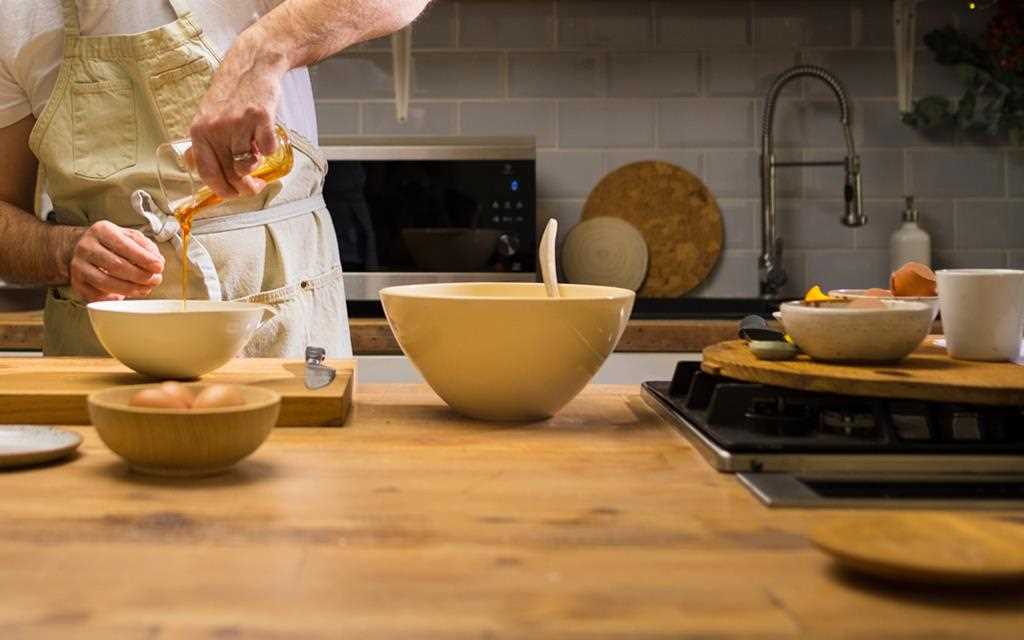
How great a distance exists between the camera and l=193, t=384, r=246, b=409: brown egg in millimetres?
819

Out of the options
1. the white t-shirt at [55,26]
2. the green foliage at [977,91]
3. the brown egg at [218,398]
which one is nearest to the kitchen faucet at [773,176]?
the green foliage at [977,91]

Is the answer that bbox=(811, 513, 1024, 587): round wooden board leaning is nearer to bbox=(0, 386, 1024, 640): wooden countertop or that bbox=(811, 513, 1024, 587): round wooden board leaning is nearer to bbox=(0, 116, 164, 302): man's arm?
bbox=(0, 386, 1024, 640): wooden countertop

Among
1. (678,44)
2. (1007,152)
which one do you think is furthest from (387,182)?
(1007,152)

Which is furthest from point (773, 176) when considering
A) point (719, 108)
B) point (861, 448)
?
point (861, 448)

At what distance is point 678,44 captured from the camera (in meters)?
2.86

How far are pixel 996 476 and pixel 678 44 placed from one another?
2.19 m

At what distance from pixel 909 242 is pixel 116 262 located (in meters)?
1.98

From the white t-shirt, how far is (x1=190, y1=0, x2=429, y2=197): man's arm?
0.33 metres

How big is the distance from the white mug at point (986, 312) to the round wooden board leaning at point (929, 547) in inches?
16.8

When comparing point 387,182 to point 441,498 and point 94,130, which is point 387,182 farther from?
point 441,498

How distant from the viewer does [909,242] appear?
2.76m

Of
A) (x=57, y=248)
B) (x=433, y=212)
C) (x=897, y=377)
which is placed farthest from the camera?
(x=433, y=212)

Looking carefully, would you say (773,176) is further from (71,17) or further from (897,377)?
(897,377)

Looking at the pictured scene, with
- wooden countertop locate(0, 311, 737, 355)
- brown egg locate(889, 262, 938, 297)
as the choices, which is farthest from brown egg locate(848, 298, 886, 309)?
wooden countertop locate(0, 311, 737, 355)
